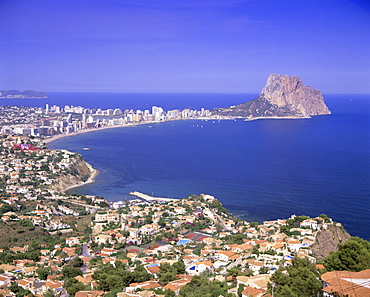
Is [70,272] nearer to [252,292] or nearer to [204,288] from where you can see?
[204,288]

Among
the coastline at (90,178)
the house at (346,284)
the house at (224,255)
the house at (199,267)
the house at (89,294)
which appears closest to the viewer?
the house at (346,284)

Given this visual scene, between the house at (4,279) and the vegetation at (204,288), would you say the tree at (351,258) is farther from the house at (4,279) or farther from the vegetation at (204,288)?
the house at (4,279)

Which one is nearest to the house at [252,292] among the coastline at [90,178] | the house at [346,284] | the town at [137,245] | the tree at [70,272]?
the town at [137,245]

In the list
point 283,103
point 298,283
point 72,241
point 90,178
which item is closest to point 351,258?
point 298,283

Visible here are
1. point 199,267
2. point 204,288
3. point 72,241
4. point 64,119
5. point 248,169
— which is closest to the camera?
point 204,288

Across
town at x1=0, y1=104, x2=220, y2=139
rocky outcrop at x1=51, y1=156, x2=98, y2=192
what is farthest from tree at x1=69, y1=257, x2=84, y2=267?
town at x1=0, y1=104, x2=220, y2=139

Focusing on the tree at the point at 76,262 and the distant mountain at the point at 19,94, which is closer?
the tree at the point at 76,262
